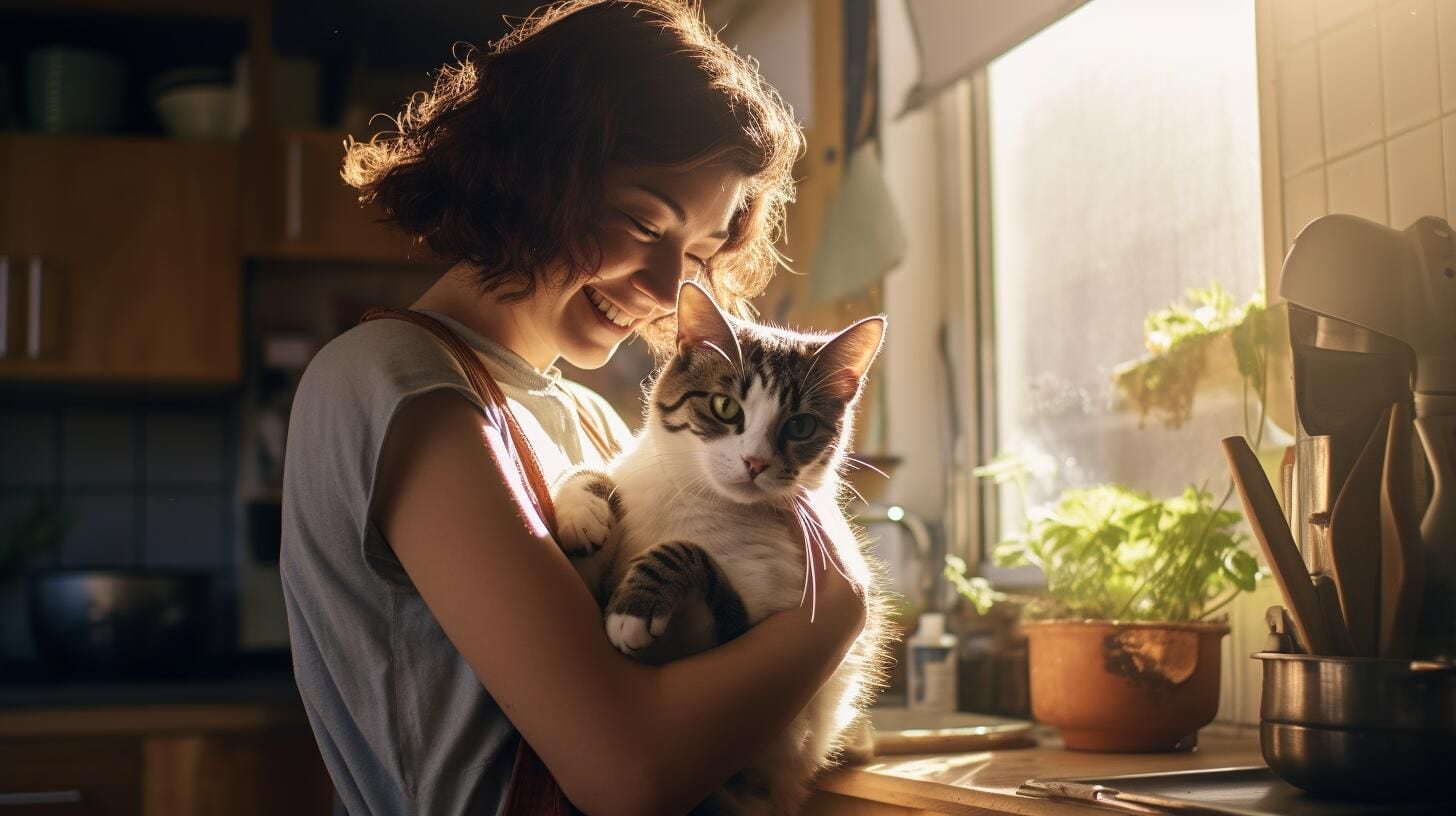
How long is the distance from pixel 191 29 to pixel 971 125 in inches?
80.3

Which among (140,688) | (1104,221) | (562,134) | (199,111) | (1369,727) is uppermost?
(199,111)

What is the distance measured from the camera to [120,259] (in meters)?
2.86

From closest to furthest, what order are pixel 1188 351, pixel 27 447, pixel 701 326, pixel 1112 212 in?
1. pixel 701 326
2. pixel 1188 351
3. pixel 1112 212
4. pixel 27 447

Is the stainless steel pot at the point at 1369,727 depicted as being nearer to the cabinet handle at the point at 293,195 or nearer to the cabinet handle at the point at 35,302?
the cabinet handle at the point at 293,195

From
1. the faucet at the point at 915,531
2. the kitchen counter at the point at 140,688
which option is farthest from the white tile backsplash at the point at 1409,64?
the kitchen counter at the point at 140,688

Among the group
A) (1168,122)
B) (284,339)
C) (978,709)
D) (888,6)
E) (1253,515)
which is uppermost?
(888,6)

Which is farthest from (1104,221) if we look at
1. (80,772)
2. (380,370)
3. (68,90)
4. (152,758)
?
(68,90)

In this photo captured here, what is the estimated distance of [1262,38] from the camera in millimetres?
1511

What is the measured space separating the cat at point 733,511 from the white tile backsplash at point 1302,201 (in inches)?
21.4

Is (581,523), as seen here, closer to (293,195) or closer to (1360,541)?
(1360,541)

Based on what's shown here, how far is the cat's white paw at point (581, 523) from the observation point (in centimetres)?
113

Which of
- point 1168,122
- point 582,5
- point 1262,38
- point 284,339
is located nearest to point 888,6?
point 1168,122

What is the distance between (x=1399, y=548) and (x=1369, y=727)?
0.50 ft

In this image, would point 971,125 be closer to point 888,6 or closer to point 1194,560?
point 888,6
